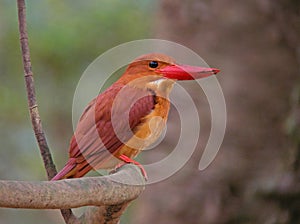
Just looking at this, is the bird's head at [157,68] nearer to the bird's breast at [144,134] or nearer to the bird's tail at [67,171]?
the bird's breast at [144,134]

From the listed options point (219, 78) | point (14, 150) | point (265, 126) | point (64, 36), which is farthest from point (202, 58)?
point (14, 150)

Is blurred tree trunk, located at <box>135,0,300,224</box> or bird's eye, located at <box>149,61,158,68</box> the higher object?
bird's eye, located at <box>149,61,158,68</box>

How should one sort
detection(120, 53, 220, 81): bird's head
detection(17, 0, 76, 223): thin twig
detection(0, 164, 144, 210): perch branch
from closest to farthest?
detection(0, 164, 144, 210): perch branch → detection(17, 0, 76, 223): thin twig → detection(120, 53, 220, 81): bird's head

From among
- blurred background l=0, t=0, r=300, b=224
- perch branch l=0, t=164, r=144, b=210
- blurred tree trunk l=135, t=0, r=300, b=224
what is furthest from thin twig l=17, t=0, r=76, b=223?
blurred tree trunk l=135, t=0, r=300, b=224

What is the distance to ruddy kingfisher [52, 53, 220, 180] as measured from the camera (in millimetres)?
1455

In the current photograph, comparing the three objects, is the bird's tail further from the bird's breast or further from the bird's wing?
the bird's breast

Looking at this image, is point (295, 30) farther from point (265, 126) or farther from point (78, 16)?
point (78, 16)

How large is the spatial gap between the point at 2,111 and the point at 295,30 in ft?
8.19

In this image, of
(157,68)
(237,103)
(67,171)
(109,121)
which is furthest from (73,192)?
(237,103)

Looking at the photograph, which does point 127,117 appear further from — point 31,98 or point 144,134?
point 31,98

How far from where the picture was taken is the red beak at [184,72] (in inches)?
56.5

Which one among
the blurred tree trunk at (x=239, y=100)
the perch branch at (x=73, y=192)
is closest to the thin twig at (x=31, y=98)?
the perch branch at (x=73, y=192)

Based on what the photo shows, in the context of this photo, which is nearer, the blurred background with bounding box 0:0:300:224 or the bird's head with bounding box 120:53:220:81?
the bird's head with bounding box 120:53:220:81

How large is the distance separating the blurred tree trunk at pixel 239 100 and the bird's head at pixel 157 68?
1645mm
